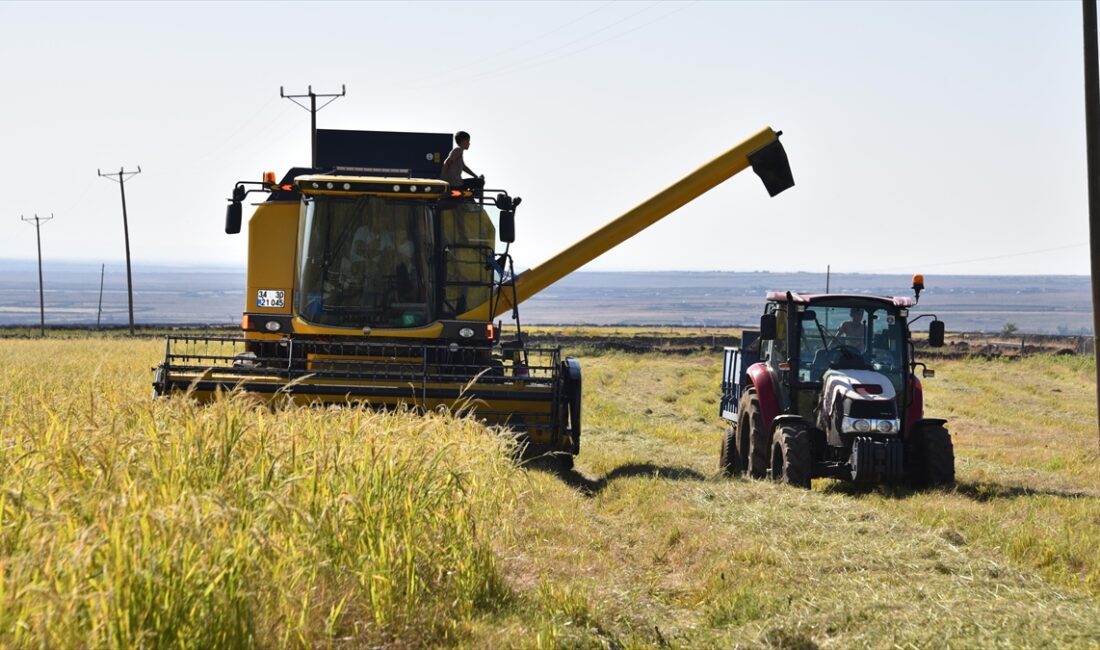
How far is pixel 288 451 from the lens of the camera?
286 inches

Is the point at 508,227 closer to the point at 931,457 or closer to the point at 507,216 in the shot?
the point at 507,216

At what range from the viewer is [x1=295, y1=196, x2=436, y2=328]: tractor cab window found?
13.6 metres

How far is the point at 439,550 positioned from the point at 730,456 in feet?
26.4

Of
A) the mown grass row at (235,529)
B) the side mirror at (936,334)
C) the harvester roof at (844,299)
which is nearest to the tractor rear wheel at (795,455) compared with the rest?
the harvester roof at (844,299)

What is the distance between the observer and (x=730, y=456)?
1462 cm

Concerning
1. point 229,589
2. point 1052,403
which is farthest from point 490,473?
point 1052,403

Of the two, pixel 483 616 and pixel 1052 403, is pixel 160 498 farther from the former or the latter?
pixel 1052 403

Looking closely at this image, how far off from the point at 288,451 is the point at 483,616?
1.45m

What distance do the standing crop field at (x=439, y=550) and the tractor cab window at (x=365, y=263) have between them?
297cm

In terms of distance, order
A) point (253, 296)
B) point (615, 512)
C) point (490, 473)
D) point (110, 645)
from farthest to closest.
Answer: point (253, 296) → point (615, 512) → point (490, 473) → point (110, 645)

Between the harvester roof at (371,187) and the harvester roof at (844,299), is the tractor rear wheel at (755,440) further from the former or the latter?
the harvester roof at (371,187)

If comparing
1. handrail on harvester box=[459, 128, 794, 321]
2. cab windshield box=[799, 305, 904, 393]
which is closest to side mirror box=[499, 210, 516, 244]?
handrail on harvester box=[459, 128, 794, 321]

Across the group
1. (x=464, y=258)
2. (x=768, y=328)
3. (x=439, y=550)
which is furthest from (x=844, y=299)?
(x=439, y=550)

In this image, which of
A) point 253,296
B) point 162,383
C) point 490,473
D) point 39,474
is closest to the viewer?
point 39,474
